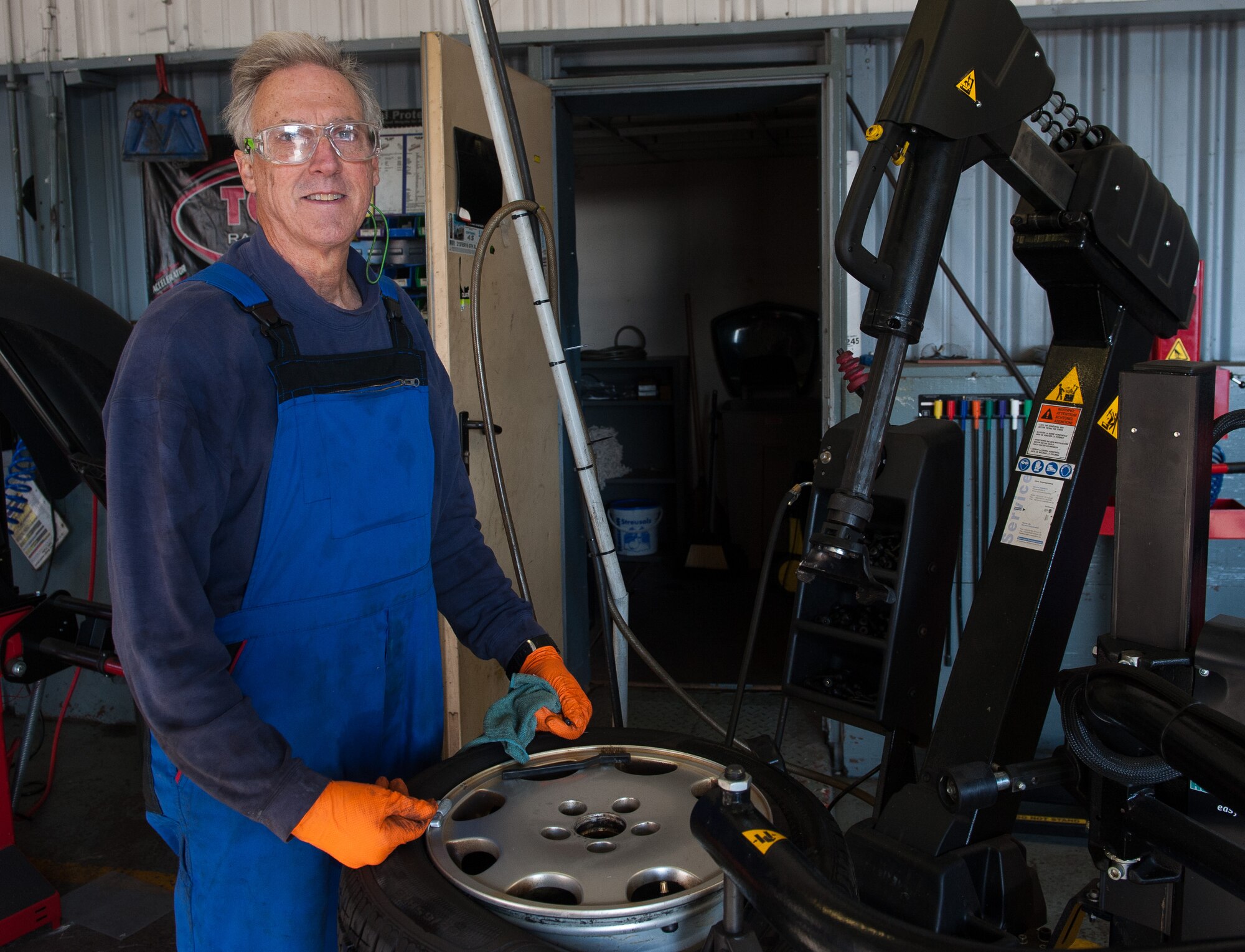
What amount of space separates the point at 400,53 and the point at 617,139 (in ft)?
8.69

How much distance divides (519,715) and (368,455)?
0.39m

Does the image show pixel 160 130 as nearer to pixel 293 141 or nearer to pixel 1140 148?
pixel 293 141

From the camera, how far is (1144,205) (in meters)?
1.58

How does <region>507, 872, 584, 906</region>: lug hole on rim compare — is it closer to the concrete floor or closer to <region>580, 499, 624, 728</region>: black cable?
<region>580, 499, 624, 728</region>: black cable

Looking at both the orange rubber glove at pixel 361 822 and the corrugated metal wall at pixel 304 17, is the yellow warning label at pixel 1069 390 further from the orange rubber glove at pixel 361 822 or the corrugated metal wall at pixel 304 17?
the corrugated metal wall at pixel 304 17

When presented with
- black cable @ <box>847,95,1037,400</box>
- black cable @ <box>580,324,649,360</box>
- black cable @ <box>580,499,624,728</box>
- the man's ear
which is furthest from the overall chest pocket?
black cable @ <box>580,324,649,360</box>

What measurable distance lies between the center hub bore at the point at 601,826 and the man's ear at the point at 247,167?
0.93m

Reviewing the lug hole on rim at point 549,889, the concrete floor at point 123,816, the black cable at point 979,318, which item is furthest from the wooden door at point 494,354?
the lug hole on rim at point 549,889

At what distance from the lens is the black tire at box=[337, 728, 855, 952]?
0.88 m

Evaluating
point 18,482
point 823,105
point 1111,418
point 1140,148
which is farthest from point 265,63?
point 18,482

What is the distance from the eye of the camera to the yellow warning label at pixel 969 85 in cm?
125

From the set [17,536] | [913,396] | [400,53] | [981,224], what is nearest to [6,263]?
[400,53]

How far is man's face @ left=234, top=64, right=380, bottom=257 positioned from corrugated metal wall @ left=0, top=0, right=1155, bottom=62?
2024 millimetres

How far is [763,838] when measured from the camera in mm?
759
